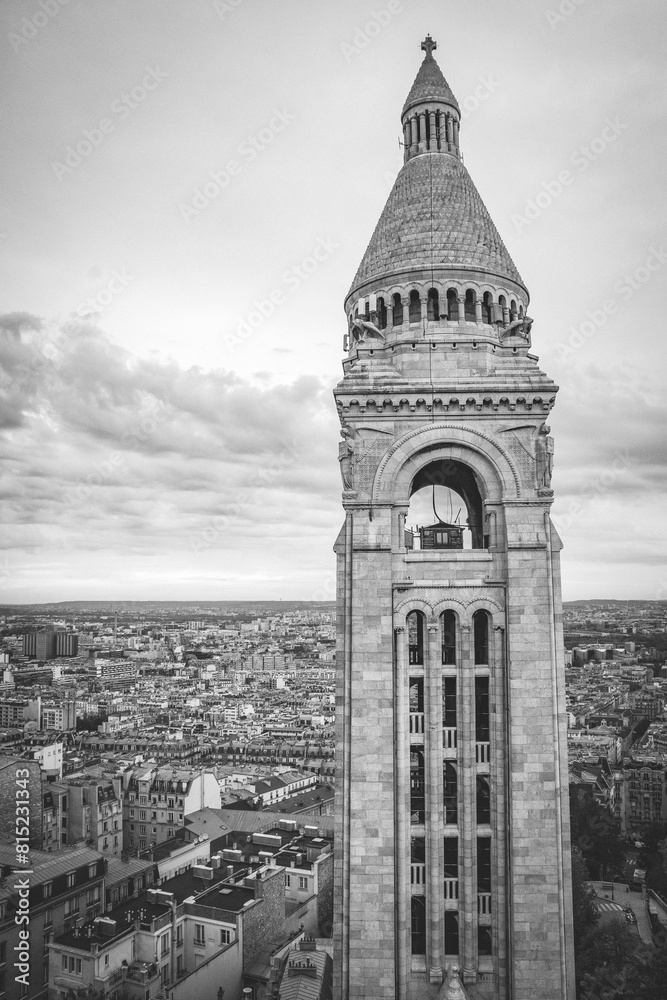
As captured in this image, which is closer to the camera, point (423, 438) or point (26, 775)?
point (423, 438)

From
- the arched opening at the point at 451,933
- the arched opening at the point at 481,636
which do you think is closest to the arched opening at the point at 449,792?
the arched opening at the point at 451,933

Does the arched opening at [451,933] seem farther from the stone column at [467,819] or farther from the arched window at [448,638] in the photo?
the arched window at [448,638]

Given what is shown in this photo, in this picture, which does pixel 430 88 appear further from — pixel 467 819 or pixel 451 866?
pixel 451 866

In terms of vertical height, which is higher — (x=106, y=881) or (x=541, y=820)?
(x=541, y=820)

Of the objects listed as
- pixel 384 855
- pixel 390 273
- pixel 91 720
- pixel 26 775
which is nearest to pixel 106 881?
pixel 26 775

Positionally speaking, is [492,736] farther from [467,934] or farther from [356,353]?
[356,353]

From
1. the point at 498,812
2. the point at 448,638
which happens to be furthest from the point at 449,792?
the point at 448,638
